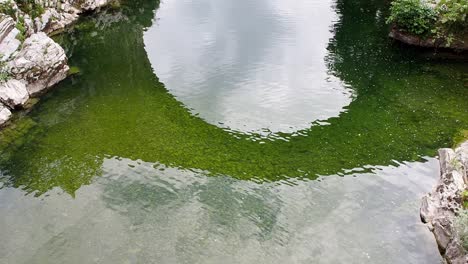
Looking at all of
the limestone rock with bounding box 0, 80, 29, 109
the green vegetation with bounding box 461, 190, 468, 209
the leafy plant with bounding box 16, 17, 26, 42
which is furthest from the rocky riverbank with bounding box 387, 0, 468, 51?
the leafy plant with bounding box 16, 17, 26, 42

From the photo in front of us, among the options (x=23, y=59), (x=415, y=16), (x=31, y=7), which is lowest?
(x=23, y=59)

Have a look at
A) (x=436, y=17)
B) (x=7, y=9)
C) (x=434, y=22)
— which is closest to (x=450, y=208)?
(x=436, y=17)

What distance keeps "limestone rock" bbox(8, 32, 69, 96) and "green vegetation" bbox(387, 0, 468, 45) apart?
22.6 meters

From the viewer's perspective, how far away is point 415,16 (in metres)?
28.0

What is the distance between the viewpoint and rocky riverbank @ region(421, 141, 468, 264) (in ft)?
40.4

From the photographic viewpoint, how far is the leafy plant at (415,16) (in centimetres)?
2747

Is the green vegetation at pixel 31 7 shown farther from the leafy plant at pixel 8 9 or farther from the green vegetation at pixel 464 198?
the green vegetation at pixel 464 198

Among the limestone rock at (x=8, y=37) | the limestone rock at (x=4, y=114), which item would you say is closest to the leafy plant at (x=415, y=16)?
the limestone rock at (x=8, y=37)

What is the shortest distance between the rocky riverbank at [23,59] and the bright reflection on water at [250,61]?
658 cm

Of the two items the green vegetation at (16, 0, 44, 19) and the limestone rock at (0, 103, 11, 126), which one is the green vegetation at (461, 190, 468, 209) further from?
the green vegetation at (16, 0, 44, 19)

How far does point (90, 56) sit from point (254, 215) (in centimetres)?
2100

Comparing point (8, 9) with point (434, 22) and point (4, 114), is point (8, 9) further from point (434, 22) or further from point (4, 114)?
point (434, 22)

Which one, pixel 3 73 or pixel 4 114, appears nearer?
pixel 4 114

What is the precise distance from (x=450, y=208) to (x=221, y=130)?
10769mm
